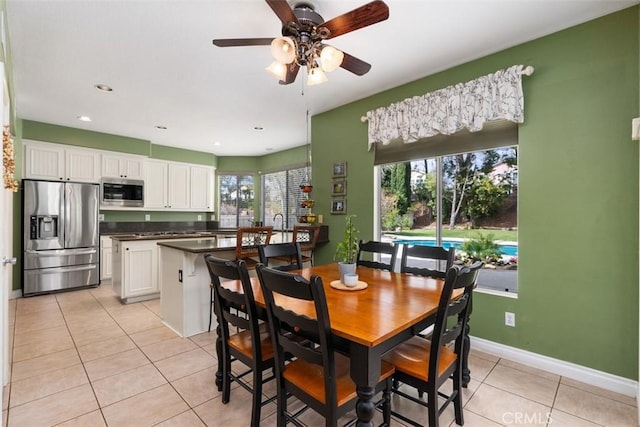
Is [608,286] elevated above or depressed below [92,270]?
above

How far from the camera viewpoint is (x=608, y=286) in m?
2.16

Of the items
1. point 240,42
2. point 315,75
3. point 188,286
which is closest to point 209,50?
point 240,42

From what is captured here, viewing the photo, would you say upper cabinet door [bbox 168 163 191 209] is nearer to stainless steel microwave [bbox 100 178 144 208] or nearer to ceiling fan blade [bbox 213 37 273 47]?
stainless steel microwave [bbox 100 178 144 208]

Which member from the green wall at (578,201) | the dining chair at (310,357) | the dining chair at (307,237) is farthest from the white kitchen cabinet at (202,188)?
the green wall at (578,201)

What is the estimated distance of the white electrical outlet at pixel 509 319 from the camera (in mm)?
2576

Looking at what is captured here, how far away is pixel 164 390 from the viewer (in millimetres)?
2143

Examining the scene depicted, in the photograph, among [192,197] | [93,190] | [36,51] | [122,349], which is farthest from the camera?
[192,197]

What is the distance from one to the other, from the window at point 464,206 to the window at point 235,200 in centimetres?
412

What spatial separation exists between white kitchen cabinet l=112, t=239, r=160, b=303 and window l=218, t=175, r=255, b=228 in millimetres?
Result: 2489

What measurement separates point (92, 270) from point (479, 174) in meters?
5.55

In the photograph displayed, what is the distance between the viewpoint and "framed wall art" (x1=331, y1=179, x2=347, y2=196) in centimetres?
386

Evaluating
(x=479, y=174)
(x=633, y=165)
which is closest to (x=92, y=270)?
(x=479, y=174)

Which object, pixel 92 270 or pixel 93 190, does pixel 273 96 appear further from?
pixel 92 270

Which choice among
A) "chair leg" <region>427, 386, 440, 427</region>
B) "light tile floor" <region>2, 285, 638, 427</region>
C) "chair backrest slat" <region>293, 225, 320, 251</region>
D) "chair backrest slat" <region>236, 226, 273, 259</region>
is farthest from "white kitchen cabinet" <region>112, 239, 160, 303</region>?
"chair leg" <region>427, 386, 440, 427</region>
